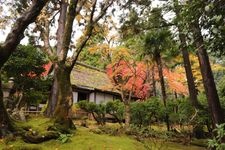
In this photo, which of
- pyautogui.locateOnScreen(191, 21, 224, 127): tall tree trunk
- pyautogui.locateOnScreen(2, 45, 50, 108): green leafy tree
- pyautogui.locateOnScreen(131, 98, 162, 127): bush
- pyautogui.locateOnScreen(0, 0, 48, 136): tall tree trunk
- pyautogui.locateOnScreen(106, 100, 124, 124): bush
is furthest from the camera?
pyautogui.locateOnScreen(106, 100, 124, 124): bush

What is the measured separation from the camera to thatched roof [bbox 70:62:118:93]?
26.3m

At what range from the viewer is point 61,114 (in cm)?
957

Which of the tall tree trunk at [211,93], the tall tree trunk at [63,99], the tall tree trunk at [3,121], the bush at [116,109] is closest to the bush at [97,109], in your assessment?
the bush at [116,109]

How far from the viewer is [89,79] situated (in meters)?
28.8

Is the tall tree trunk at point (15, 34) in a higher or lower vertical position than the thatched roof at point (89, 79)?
lower

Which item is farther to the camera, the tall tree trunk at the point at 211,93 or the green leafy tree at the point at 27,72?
the green leafy tree at the point at 27,72

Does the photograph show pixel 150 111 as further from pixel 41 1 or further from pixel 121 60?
pixel 41 1

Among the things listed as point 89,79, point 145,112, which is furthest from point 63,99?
point 89,79

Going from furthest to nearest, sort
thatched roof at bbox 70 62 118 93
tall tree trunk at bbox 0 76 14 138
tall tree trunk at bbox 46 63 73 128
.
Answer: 1. thatched roof at bbox 70 62 118 93
2. tall tree trunk at bbox 46 63 73 128
3. tall tree trunk at bbox 0 76 14 138

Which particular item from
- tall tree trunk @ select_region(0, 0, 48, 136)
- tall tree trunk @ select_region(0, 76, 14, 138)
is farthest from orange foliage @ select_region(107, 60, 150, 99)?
tall tree trunk @ select_region(0, 0, 48, 136)

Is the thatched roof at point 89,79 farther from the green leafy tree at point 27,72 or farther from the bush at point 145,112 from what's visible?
the green leafy tree at point 27,72

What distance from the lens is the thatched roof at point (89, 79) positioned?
26.3 meters

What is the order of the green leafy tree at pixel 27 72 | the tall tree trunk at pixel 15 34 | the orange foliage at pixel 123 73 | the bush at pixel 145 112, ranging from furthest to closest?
the orange foliage at pixel 123 73 < the bush at pixel 145 112 < the green leafy tree at pixel 27 72 < the tall tree trunk at pixel 15 34

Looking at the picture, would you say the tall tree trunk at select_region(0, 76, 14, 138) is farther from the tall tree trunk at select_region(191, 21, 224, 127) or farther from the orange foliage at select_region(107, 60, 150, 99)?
the orange foliage at select_region(107, 60, 150, 99)
